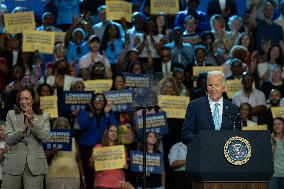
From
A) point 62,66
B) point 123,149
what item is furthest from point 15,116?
point 62,66

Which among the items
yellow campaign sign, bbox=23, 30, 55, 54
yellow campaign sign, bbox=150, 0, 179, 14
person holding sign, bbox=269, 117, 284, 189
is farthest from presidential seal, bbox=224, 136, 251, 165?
yellow campaign sign, bbox=150, 0, 179, 14

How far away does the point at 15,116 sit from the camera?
260 inches

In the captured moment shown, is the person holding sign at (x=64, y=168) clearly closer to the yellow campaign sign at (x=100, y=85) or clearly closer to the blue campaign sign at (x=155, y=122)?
the blue campaign sign at (x=155, y=122)

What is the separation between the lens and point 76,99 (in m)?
9.75

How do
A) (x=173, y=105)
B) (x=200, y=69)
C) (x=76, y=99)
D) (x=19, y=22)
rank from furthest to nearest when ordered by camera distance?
(x=19, y=22) < (x=200, y=69) < (x=173, y=105) < (x=76, y=99)

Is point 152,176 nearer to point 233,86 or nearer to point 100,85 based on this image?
point 100,85

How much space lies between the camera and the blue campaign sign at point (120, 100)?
974cm

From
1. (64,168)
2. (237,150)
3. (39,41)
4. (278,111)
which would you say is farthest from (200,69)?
(237,150)

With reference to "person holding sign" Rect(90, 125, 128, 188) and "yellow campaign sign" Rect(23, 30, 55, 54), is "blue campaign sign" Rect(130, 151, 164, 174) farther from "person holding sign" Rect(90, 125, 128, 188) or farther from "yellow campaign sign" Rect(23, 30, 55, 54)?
"yellow campaign sign" Rect(23, 30, 55, 54)

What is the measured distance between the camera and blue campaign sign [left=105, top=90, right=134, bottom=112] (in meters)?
9.74

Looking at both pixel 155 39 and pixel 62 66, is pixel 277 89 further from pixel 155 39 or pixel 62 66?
pixel 62 66

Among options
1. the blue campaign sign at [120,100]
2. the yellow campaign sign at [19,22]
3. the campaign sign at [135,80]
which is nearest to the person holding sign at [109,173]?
the blue campaign sign at [120,100]

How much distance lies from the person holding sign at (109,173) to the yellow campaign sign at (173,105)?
3.29 feet

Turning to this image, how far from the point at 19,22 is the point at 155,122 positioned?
2787 mm
